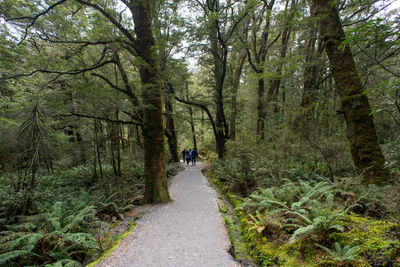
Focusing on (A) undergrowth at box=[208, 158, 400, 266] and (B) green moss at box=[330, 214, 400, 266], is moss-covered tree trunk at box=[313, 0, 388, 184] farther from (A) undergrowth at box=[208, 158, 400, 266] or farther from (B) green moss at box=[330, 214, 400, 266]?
(B) green moss at box=[330, 214, 400, 266]

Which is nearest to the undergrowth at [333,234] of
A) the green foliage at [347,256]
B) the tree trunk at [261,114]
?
the green foliage at [347,256]

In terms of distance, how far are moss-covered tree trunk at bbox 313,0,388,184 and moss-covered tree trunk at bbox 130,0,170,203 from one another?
5.59 metres

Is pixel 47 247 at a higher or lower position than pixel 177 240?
higher

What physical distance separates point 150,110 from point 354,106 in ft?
21.0

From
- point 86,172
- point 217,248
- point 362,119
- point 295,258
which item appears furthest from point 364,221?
point 86,172

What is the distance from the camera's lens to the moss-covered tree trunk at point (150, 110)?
5797 millimetres

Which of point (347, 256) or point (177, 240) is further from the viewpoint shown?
point (177, 240)

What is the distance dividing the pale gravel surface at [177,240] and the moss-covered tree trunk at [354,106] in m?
4.15

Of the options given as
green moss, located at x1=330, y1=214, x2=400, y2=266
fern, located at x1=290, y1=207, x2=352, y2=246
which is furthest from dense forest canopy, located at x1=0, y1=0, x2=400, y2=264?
fern, located at x1=290, y1=207, x2=352, y2=246

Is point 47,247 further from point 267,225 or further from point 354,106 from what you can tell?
point 354,106

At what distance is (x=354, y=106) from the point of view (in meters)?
4.50

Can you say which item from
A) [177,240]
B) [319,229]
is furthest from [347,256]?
[177,240]

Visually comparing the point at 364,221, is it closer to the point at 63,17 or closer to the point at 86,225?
the point at 86,225

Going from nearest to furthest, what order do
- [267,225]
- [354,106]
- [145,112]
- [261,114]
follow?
[267,225], [354,106], [145,112], [261,114]
